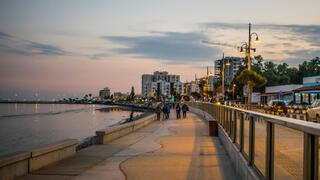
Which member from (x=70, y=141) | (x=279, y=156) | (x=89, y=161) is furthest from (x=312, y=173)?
(x=70, y=141)

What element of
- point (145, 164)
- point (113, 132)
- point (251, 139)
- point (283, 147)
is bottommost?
point (145, 164)

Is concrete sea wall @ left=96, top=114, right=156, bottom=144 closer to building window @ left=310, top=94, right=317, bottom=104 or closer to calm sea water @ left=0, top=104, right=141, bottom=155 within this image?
calm sea water @ left=0, top=104, right=141, bottom=155

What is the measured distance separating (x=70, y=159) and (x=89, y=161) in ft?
2.27

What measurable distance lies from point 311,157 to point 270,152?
160cm

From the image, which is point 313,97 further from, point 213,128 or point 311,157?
point 311,157

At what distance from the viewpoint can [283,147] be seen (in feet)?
14.1

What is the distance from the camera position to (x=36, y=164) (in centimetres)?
851

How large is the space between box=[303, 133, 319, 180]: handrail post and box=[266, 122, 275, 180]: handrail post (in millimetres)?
1433

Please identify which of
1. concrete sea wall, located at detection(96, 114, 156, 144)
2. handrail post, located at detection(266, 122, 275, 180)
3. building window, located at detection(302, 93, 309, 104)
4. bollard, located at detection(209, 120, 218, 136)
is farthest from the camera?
building window, located at detection(302, 93, 309, 104)

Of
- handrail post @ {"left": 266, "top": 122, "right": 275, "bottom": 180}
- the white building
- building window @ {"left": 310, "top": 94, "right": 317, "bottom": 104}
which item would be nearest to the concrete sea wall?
handrail post @ {"left": 266, "top": 122, "right": 275, "bottom": 180}

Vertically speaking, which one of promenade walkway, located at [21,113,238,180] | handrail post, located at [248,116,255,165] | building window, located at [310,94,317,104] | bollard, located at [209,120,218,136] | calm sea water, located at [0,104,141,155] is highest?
building window, located at [310,94,317,104]

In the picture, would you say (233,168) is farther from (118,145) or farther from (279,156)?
(118,145)

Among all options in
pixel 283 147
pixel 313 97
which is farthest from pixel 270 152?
pixel 313 97

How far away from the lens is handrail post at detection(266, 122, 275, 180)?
15.3 feet
